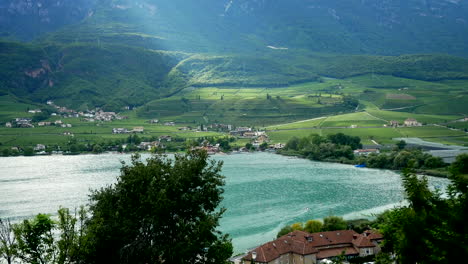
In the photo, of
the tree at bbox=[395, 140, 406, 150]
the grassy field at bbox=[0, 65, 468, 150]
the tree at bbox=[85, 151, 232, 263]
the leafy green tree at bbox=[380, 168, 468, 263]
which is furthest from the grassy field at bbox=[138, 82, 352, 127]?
the leafy green tree at bbox=[380, 168, 468, 263]

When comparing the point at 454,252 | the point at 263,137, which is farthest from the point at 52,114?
the point at 454,252

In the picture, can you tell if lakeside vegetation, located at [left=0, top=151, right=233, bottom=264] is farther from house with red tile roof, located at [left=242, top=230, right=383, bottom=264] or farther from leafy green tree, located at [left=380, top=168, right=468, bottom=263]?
house with red tile roof, located at [left=242, top=230, right=383, bottom=264]

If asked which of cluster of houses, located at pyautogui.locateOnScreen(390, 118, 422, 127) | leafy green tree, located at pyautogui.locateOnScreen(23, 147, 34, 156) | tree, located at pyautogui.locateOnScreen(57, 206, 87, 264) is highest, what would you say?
cluster of houses, located at pyautogui.locateOnScreen(390, 118, 422, 127)

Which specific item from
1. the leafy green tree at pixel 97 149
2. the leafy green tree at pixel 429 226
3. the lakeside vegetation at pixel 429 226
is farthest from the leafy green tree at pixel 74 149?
the leafy green tree at pixel 429 226

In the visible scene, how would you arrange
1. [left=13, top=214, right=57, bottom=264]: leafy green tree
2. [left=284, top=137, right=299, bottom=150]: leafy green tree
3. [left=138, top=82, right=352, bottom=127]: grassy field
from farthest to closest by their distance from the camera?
[left=138, top=82, right=352, bottom=127]: grassy field < [left=284, top=137, right=299, bottom=150]: leafy green tree < [left=13, top=214, right=57, bottom=264]: leafy green tree

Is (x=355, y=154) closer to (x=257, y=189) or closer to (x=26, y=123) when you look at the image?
(x=257, y=189)

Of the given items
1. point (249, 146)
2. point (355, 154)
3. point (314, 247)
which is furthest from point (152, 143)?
point (314, 247)
